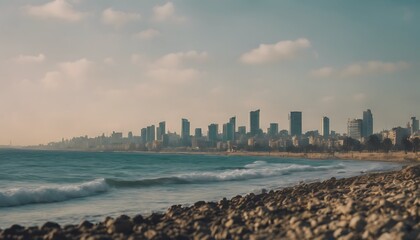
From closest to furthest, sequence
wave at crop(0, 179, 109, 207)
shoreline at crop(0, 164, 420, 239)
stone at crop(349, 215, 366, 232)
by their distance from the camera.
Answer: shoreline at crop(0, 164, 420, 239), stone at crop(349, 215, 366, 232), wave at crop(0, 179, 109, 207)

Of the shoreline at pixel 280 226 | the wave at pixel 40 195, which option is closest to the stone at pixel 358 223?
the shoreline at pixel 280 226

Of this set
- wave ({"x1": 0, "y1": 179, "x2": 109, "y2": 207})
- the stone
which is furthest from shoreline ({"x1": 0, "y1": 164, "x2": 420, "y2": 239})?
wave ({"x1": 0, "y1": 179, "x2": 109, "y2": 207})

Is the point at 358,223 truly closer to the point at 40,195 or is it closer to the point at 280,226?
the point at 280,226

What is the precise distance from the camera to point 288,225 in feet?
31.8

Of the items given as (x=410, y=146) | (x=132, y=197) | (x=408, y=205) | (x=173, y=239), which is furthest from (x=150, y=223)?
(x=410, y=146)

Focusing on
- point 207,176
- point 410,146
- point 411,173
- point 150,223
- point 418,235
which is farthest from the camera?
point 410,146

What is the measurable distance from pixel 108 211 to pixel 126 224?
272 inches

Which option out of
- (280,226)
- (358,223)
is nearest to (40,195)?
(280,226)

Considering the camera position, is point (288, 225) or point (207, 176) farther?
point (207, 176)

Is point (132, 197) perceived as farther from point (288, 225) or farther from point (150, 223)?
point (288, 225)

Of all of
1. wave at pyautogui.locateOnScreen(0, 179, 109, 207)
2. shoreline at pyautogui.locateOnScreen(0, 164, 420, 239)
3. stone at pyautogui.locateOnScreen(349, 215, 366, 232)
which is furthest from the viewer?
wave at pyautogui.locateOnScreen(0, 179, 109, 207)

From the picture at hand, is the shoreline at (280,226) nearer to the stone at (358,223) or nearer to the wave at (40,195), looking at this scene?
the stone at (358,223)

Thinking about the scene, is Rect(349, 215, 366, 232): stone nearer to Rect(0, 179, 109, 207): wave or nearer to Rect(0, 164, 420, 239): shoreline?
Rect(0, 164, 420, 239): shoreline

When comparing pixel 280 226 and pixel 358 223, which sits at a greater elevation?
pixel 358 223
